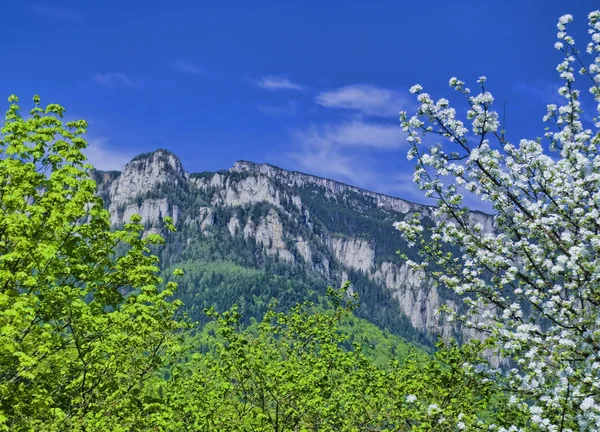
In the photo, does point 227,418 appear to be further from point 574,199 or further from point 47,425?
point 574,199

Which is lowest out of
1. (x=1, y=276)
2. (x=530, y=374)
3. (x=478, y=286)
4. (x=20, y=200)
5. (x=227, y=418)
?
(x=227, y=418)

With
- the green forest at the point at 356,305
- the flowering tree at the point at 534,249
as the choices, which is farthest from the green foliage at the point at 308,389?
the flowering tree at the point at 534,249

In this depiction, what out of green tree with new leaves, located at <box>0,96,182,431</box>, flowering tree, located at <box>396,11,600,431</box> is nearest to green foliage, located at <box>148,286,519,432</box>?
green tree with new leaves, located at <box>0,96,182,431</box>

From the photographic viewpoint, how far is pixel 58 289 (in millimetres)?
12695

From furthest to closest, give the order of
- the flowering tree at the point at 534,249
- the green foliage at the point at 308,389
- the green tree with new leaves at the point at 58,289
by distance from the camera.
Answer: the green foliage at the point at 308,389 < the green tree with new leaves at the point at 58,289 < the flowering tree at the point at 534,249

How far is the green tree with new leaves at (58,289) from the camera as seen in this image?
488 inches

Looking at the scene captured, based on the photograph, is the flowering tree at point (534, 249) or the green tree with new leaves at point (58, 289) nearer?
the flowering tree at point (534, 249)

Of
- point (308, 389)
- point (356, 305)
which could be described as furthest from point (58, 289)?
point (356, 305)

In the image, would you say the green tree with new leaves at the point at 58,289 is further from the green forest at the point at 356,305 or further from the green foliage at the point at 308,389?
the green foliage at the point at 308,389

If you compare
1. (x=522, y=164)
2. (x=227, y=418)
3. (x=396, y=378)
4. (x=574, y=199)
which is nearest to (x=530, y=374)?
(x=574, y=199)

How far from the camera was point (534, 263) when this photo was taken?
9.21 meters

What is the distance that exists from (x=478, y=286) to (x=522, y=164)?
2.54 meters

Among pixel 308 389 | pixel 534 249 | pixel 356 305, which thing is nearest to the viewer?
pixel 534 249

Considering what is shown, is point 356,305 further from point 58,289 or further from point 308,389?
point 58,289
